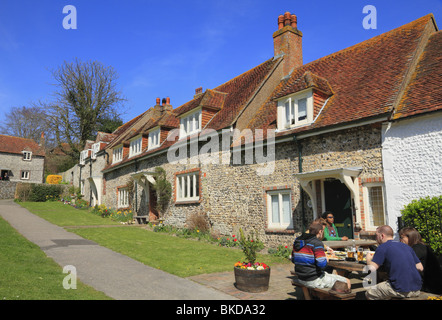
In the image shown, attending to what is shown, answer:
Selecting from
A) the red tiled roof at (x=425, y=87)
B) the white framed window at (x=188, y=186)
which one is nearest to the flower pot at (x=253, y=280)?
the red tiled roof at (x=425, y=87)

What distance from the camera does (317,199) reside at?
11.2 m

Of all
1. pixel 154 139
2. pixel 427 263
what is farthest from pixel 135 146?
pixel 427 263

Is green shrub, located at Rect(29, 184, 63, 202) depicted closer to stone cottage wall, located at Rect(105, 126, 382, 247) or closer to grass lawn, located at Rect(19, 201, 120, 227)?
grass lawn, located at Rect(19, 201, 120, 227)

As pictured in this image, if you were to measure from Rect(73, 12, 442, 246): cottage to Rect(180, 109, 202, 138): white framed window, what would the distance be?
7 cm

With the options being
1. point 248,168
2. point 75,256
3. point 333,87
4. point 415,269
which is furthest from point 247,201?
point 415,269

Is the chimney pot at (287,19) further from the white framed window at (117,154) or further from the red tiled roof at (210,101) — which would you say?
the white framed window at (117,154)

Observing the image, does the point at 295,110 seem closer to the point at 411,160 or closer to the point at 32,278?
the point at 411,160

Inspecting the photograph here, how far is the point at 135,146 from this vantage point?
24000 mm

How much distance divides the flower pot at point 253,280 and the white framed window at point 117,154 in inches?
843

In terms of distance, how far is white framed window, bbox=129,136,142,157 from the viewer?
2320 centimetres

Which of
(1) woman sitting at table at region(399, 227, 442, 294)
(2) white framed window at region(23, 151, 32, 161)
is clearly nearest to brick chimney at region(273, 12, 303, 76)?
(1) woman sitting at table at region(399, 227, 442, 294)

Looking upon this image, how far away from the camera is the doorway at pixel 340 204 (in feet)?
34.5

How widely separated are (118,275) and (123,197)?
681 inches
